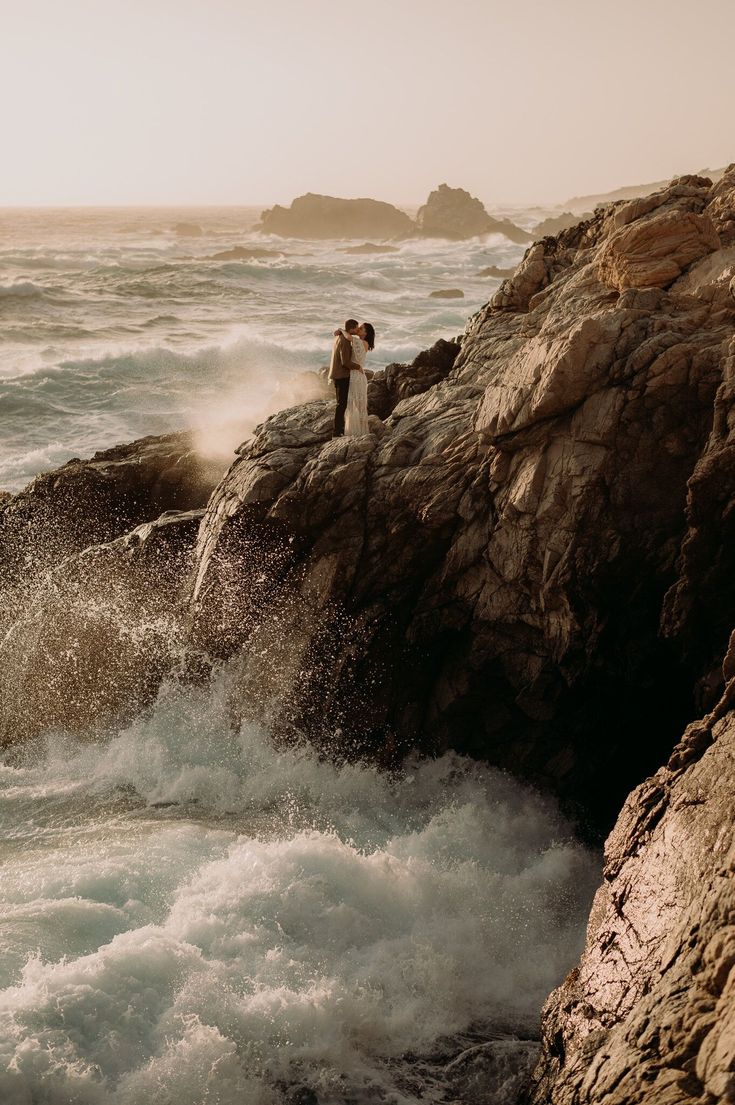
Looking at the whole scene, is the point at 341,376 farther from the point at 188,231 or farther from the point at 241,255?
the point at 188,231

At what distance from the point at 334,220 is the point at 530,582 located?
104 m

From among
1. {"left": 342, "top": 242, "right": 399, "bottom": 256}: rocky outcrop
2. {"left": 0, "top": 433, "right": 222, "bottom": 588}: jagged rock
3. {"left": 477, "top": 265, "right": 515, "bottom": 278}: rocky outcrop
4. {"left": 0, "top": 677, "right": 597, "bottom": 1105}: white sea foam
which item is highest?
{"left": 342, "top": 242, "right": 399, "bottom": 256}: rocky outcrop

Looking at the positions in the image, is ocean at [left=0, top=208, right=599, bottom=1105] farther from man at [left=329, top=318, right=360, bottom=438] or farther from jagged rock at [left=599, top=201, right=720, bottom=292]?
jagged rock at [left=599, top=201, right=720, bottom=292]

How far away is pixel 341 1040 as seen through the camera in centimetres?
764

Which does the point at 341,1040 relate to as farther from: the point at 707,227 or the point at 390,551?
the point at 707,227

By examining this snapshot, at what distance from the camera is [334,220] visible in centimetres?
10738

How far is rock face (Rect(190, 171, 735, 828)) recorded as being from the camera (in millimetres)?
9656

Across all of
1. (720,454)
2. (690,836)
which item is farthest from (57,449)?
(690,836)

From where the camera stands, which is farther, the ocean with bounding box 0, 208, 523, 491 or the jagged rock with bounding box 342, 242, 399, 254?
the jagged rock with bounding box 342, 242, 399, 254

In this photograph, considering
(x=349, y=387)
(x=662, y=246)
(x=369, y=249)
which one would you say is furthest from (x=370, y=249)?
(x=662, y=246)

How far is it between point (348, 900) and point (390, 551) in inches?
161

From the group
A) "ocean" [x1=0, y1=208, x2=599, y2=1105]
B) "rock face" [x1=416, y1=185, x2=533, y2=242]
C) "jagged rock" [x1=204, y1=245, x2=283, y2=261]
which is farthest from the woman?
"rock face" [x1=416, y1=185, x2=533, y2=242]

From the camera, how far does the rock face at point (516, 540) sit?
9656 millimetres

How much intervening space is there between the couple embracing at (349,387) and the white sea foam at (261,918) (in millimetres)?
3902
